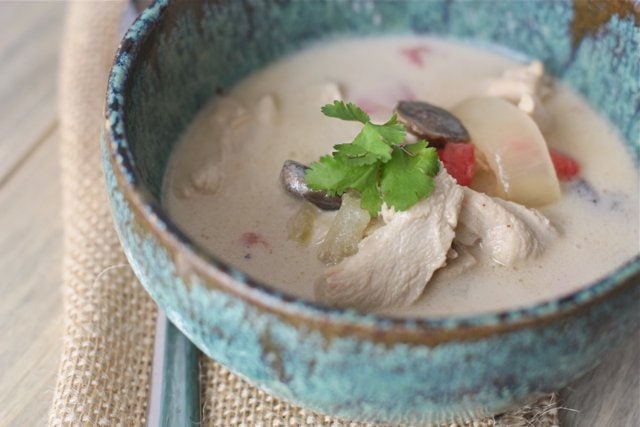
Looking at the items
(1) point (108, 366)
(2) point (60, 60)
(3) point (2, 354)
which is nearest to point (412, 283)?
(1) point (108, 366)

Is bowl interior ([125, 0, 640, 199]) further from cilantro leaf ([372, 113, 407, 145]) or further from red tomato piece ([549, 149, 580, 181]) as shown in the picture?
cilantro leaf ([372, 113, 407, 145])

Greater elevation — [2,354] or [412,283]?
[412,283]

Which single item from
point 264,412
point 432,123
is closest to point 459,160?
point 432,123

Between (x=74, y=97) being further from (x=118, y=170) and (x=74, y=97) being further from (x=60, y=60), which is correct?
(x=118, y=170)

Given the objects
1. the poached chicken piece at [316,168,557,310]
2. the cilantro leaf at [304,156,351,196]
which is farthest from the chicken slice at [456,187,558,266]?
the cilantro leaf at [304,156,351,196]

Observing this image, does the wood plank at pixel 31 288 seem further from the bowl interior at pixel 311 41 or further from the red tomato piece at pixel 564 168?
the red tomato piece at pixel 564 168

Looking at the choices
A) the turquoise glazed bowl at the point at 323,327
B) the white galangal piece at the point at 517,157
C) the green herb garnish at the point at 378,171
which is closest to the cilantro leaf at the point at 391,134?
the green herb garnish at the point at 378,171

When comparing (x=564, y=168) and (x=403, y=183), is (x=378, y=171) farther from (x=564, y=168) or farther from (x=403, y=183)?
(x=564, y=168)
